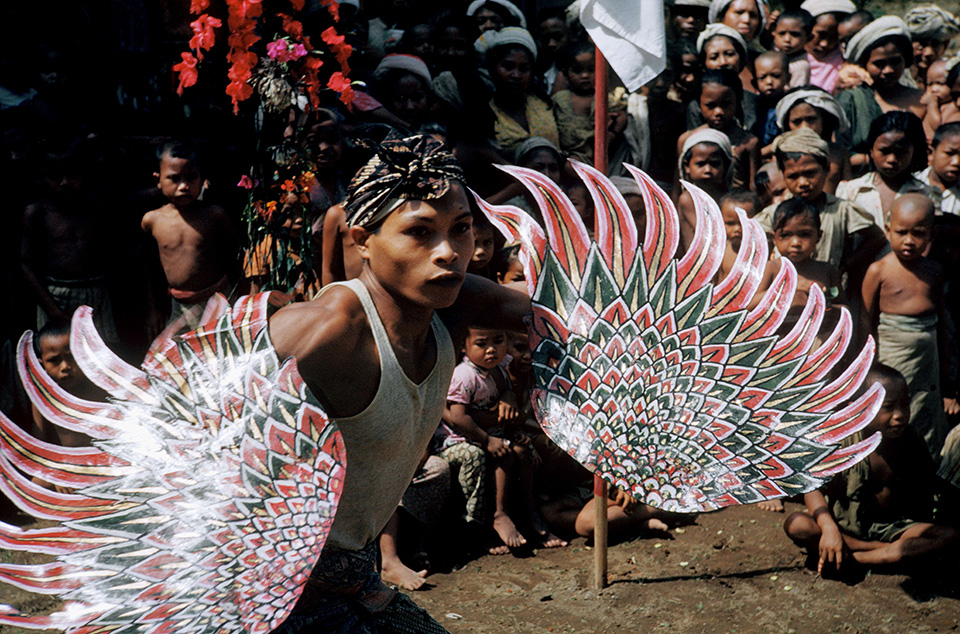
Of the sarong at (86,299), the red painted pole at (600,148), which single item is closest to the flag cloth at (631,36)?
the red painted pole at (600,148)

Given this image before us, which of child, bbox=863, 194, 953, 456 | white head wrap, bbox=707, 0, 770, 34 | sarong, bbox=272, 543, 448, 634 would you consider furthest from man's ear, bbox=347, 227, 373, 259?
white head wrap, bbox=707, 0, 770, 34

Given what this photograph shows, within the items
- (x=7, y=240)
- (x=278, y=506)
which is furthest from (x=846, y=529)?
(x=7, y=240)

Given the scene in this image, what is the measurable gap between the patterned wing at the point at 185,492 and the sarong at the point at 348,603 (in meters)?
0.53

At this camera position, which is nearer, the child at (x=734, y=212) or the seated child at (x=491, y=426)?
the seated child at (x=491, y=426)

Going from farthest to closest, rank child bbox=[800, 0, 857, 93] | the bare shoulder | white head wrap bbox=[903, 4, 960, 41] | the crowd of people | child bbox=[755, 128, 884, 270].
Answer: white head wrap bbox=[903, 4, 960, 41]
child bbox=[800, 0, 857, 93]
child bbox=[755, 128, 884, 270]
the crowd of people
the bare shoulder

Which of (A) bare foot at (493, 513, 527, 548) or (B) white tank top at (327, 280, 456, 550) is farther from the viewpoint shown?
(A) bare foot at (493, 513, 527, 548)

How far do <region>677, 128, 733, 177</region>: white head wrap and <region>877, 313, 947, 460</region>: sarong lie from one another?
1.25m

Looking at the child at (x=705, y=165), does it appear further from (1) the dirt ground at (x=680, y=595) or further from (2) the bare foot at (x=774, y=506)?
(1) the dirt ground at (x=680, y=595)

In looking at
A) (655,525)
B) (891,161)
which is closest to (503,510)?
(655,525)

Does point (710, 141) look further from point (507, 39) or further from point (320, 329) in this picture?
point (320, 329)

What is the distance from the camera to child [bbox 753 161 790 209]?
5.45 metres

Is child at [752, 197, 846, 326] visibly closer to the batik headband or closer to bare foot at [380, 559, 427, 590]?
bare foot at [380, 559, 427, 590]

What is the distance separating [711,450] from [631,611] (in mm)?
1872

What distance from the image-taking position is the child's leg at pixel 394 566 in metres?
3.93
